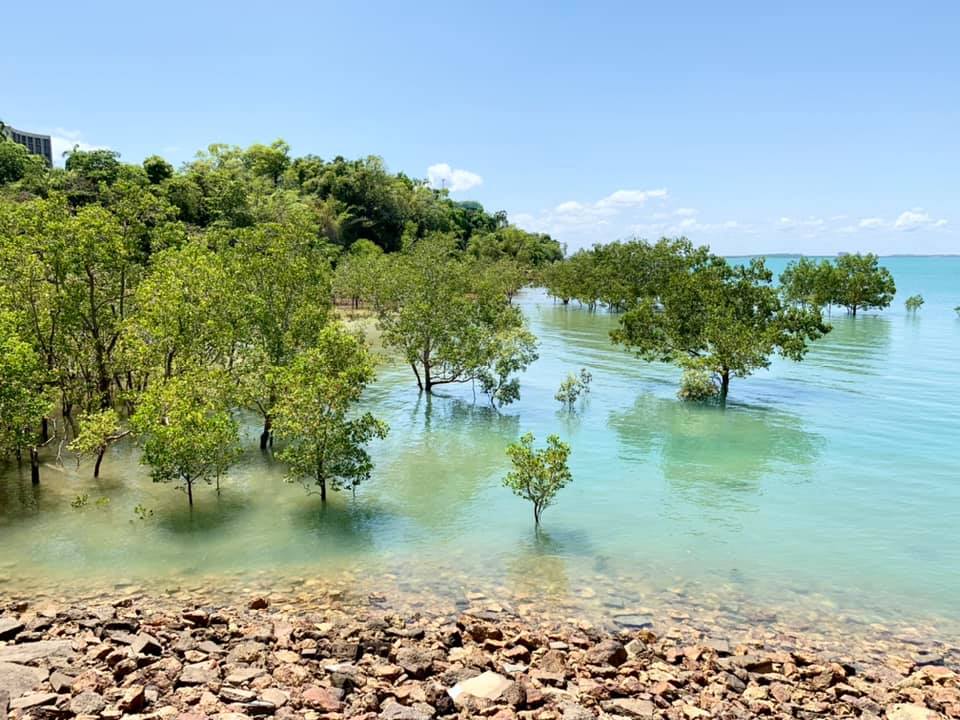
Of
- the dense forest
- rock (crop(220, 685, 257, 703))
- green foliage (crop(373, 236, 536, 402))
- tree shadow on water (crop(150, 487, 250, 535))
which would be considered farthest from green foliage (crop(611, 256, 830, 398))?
rock (crop(220, 685, 257, 703))

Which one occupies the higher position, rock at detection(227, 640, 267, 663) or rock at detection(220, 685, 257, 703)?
rock at detection(220, 685, 257, 703)

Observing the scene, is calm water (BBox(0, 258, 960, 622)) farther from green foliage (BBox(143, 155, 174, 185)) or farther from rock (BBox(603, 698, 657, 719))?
green foliage (BBox(143, 155, 174, 185))

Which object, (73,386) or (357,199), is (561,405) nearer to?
(73,386)

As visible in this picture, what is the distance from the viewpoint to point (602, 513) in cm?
2133

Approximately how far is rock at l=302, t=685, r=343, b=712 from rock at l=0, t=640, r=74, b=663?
403 centimetres

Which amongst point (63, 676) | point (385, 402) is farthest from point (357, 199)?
point (63, 676)

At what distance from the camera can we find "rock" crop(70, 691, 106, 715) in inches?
Result: 351

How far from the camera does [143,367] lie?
24016 mm

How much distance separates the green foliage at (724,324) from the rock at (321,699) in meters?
29.9

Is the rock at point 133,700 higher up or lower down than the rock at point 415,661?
higher up

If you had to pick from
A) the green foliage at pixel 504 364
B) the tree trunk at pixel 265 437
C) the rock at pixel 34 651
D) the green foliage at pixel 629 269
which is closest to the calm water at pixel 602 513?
the tree trunk at pixel 265 437

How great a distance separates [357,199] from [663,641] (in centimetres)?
10630

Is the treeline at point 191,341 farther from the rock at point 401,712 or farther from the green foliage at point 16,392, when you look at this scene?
the rock at point 401,712

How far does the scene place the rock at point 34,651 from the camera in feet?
34.2
